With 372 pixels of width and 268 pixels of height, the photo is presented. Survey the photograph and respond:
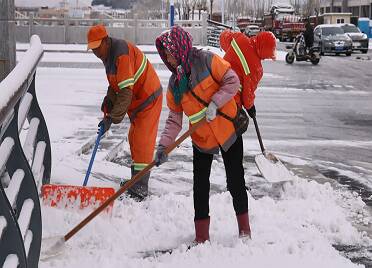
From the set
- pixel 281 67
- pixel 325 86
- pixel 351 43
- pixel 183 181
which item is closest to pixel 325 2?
pixel 351 43

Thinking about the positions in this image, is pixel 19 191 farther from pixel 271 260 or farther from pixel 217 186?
pixel 217 186

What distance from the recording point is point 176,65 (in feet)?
13.8

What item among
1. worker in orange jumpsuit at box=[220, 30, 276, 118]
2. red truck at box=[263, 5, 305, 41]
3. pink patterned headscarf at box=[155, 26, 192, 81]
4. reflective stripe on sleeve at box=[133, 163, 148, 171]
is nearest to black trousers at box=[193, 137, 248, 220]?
pink patterned headscarf at box=[155, 26, 192, 81]

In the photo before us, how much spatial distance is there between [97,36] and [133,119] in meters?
0.97

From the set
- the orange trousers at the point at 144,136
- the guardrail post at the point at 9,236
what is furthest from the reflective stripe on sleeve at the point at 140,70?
the guardrail post at the point at 9,236

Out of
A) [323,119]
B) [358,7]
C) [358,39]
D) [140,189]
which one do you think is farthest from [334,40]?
[358,7]

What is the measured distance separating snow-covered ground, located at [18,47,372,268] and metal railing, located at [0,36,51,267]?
46 centimetres

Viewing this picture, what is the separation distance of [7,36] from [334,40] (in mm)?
27281

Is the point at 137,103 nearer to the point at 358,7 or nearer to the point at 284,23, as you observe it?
the point at 284,23

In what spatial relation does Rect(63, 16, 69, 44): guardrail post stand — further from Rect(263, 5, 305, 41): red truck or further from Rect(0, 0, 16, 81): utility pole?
Rect(0, 0, 16, 81): utility pole

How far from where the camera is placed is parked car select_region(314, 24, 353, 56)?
3123cm

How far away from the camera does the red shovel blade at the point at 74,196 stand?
5125 millimetres

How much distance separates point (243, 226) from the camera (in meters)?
4.58

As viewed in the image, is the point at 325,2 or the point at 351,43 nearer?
the point at 351,43
